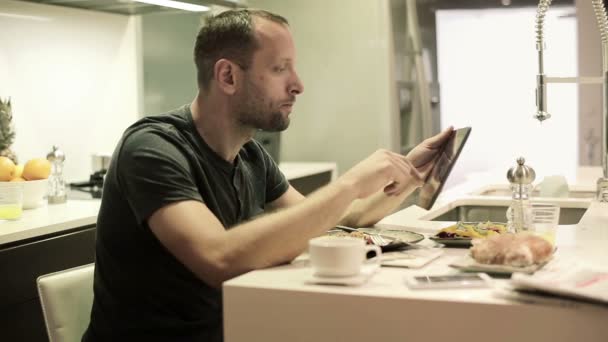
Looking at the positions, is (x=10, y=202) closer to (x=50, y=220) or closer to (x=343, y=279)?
(x=50, y=220)

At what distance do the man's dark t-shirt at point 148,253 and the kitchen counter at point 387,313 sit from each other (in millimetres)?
244

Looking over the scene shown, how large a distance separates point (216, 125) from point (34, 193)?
1.17 m

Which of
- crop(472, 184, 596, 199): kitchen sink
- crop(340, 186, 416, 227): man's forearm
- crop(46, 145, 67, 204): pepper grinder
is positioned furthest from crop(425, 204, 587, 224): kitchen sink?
crop(46, 145, 67, 204): pepper grinder

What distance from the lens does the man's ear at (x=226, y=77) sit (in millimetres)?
1763

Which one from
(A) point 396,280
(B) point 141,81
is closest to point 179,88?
Answer: (B) point 141,81

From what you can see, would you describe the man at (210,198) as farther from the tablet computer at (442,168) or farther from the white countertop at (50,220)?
the white countertop at (50,220)

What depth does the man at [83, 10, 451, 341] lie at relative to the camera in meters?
1.47

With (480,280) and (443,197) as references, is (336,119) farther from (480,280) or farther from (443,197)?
(480,280)

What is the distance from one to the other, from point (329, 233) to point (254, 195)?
255 millimetres

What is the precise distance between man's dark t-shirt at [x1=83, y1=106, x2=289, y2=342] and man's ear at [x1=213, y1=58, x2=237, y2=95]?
15 centimetres

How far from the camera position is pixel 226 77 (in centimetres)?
177

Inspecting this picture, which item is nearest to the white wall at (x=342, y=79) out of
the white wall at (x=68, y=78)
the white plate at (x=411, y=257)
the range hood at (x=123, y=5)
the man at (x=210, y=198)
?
the range hood at (x=123, y=5)

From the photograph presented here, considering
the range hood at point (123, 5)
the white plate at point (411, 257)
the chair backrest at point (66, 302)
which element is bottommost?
the chair backrest at point (66, 302)

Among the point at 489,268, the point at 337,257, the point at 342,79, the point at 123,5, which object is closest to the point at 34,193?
the point at 123,5
